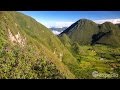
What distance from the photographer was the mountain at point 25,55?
1353 cm

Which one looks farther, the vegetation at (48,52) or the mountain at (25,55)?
the vegetation at (48,52)

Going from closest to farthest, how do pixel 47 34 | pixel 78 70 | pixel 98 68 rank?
1. pixel 78 70
2. pixel 98 68
3. pixel 47 34

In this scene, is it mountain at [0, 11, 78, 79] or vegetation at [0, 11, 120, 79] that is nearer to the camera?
mountain at [0, 11, 78, 79]

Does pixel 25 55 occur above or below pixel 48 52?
above

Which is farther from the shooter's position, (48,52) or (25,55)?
(48,52)

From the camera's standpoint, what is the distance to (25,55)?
2081 cm

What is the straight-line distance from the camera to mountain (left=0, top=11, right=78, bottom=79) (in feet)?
44.4

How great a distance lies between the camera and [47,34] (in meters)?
62.6
